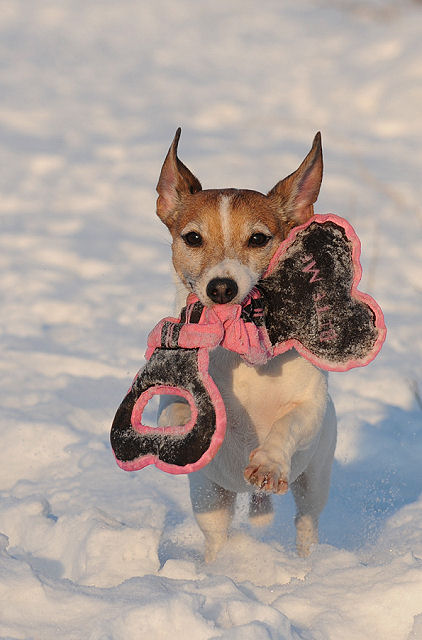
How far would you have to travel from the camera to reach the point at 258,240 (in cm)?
370

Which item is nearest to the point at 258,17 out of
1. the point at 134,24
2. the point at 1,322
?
the point at 134,24

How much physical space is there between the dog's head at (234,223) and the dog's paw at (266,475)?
728mm

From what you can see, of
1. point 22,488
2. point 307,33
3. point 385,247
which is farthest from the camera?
point 307,33

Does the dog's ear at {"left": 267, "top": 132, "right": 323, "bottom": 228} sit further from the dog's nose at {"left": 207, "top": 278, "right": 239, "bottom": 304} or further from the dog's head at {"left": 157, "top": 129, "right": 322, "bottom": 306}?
the dog's nose at {"left": 207, "top": 278, "right": 239, "bottom": 304}

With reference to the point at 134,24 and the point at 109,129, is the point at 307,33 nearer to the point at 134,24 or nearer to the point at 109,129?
the point at 134,24

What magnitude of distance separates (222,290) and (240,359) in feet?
1.68

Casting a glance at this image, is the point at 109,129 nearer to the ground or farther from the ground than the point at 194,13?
nearer to the ground

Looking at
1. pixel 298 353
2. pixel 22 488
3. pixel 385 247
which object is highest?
pixel 385 247

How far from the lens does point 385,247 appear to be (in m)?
8.66

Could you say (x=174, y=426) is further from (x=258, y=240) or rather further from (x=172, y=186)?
(x=172, y=186)

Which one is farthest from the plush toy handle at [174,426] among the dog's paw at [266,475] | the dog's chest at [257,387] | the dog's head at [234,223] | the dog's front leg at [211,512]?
the dog's front leg at [211,512]

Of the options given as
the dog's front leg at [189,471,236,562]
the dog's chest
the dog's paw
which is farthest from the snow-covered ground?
the dog's chest

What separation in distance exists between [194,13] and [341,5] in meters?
2.63

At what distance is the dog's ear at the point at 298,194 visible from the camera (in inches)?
148
